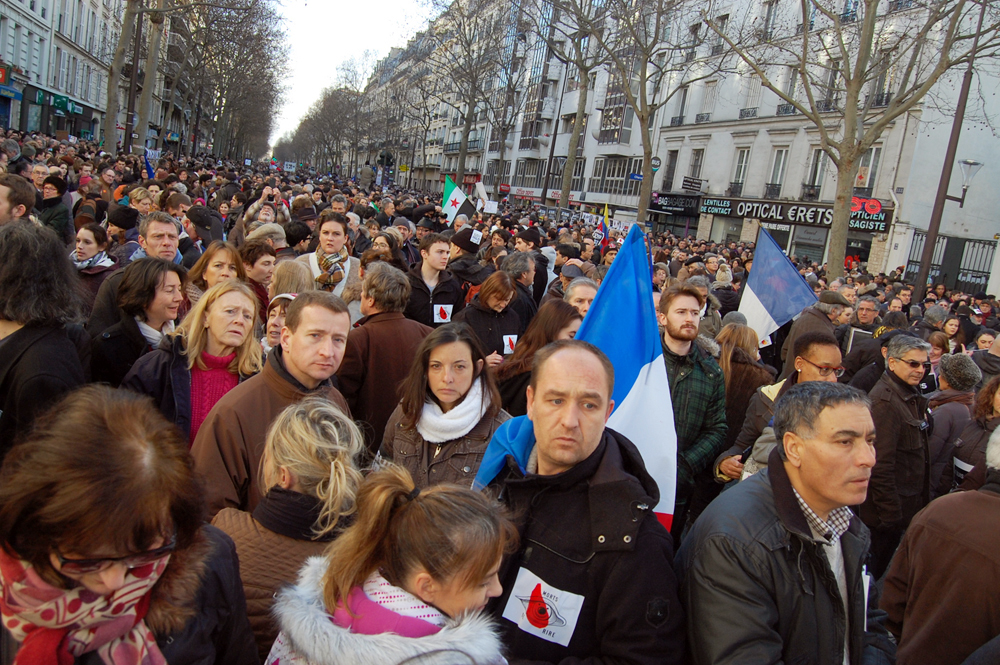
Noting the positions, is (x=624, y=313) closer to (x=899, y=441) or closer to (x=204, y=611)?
(x=899, y=441)

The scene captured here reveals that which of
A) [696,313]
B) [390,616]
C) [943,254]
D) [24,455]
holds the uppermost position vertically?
[943,254]

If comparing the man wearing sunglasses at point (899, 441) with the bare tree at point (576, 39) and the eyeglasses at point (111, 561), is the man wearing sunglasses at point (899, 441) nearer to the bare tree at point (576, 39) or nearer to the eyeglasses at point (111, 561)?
the eyeglasses at point (111, 561)

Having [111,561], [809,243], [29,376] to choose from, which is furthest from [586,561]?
[809,243]

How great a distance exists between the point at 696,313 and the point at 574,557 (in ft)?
8.02

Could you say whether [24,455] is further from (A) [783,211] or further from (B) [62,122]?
(B) [62,122]

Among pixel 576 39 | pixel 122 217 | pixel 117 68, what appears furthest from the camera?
pixel 576 39

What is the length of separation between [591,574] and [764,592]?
518 mm

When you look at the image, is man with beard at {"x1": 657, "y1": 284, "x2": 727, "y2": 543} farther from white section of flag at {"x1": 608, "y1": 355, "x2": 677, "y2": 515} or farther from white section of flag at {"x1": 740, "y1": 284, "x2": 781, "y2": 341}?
white section of flag at {"x1": 740, "y1": 284, "x2": 781, "y2": 341}

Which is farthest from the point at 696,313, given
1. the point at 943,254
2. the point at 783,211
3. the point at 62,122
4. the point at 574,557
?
the point at 62,122

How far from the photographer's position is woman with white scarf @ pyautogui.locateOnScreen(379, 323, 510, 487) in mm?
2998

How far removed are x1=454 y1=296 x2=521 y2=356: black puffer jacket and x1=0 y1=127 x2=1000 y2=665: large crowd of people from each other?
31.8 inches

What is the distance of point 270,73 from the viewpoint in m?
51.8

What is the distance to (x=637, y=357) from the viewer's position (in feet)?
11.2

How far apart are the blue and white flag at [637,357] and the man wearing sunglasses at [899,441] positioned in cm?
175
